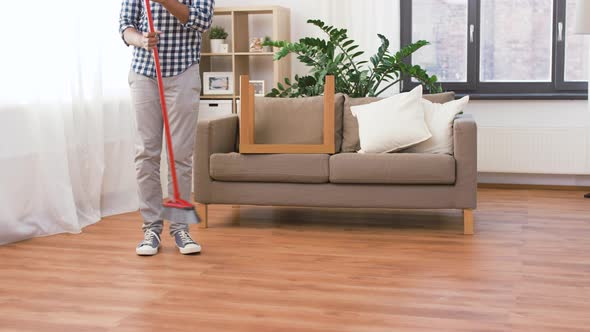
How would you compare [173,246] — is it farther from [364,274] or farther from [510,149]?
[510,149]

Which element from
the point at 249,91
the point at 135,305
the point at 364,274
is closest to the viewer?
the point at 135,305

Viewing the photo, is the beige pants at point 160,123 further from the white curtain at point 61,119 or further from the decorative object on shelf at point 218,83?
the decorative object on shelf at point 218,83

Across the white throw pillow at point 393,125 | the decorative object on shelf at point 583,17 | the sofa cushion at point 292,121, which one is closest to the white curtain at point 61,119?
the sofa cushion at point 292,121

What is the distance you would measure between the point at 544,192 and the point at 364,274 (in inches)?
101

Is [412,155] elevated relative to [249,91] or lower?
lower

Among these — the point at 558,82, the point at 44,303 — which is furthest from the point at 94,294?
the point at 558,82

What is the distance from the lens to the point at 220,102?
5648 millimetres

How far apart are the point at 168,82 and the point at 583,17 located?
2.77 metres

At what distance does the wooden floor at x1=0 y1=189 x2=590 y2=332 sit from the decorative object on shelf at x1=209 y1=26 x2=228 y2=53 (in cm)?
165

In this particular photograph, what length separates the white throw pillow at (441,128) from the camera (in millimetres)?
4082

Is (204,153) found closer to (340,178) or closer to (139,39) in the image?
(340,178)

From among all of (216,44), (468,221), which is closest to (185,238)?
(468,221)

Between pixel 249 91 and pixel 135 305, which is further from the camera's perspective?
pixel 249 91

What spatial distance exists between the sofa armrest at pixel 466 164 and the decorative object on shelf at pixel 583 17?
1442mm
